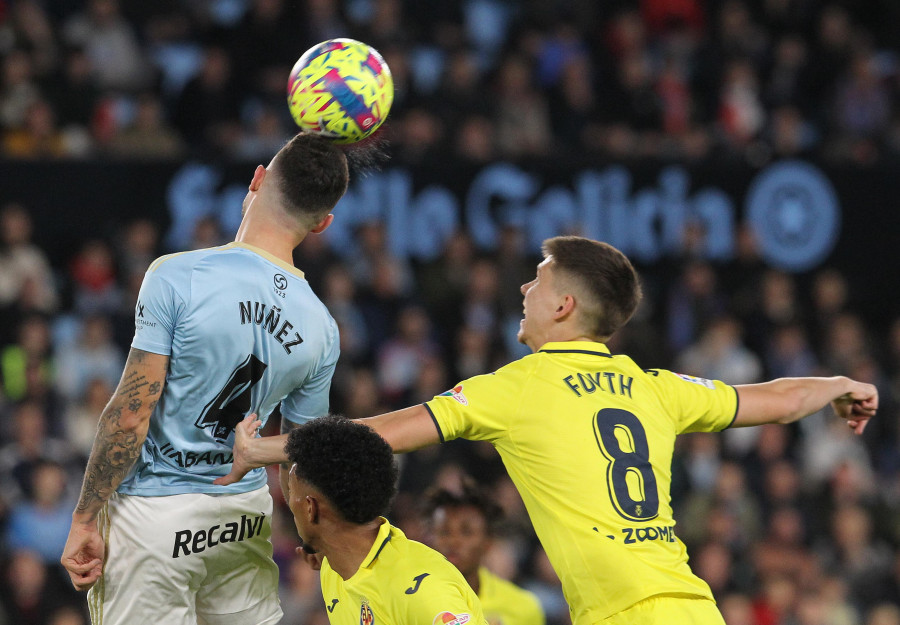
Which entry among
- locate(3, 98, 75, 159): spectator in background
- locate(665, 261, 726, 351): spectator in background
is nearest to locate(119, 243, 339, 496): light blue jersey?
locate(3, 98, 75, 159): spectator in background

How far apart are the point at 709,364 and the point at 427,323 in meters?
2.67

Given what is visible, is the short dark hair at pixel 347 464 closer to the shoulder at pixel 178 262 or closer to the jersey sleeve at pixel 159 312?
the jersey sleeve at pixel 159 312

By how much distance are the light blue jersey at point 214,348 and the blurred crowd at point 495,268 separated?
4.13 meters

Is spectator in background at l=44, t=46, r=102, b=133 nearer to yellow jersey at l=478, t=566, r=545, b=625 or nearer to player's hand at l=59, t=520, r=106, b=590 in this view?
yellow jersey at l=478, t=566, r=545, b=625

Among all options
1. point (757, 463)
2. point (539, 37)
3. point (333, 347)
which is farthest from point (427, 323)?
point (333, 347)

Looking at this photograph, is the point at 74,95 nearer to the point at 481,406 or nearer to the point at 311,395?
the point at 311,395

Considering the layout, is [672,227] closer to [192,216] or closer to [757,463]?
[757,463]

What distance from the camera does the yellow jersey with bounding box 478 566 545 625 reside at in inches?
230

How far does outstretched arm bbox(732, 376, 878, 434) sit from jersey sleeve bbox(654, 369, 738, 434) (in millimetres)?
51

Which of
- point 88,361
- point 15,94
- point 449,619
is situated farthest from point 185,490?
point 15,94

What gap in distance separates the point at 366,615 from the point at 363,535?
0.80 ft

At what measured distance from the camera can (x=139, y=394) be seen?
3.82 meters

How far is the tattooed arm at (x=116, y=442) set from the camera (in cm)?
382

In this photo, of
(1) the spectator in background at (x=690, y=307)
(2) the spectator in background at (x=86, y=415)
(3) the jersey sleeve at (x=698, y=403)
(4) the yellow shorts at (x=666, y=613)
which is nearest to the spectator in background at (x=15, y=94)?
(2) the spectator in background at (x=86, y=415)
